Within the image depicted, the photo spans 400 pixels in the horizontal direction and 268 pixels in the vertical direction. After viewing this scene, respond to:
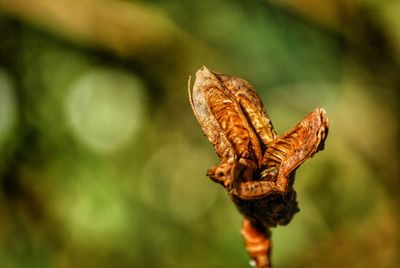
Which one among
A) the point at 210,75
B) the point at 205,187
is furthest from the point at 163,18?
the point at 210,75

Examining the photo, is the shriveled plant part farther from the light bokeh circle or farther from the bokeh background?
the light bokeh circle

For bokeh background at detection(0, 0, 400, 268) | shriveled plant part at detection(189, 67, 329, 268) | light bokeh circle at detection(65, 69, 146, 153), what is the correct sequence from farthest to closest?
light bokeh circle at detection(65, 69, 146, 153), bokeh background at detection(0, 0, 400, 268), shriveled plant part at detection(189, 67, 329, 268)

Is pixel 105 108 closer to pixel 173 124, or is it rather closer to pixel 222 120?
pixel 173 124

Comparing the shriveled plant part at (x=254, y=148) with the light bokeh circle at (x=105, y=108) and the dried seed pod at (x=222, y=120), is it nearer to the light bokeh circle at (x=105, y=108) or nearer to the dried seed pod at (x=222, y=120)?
the dried seed pod at (x=222, y=120)

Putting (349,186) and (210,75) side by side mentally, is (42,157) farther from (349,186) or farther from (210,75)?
(210,75)

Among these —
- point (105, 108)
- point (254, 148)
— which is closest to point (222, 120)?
point (254, 148)

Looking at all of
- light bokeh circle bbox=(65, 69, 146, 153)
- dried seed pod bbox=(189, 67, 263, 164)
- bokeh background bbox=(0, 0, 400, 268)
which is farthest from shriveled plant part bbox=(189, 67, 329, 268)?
light bokeh circle bbox=(65, 69, 146, 153)

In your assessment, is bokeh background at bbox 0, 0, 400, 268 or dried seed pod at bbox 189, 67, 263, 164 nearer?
dried seed pod at bbox 189, 67, 263, 164
